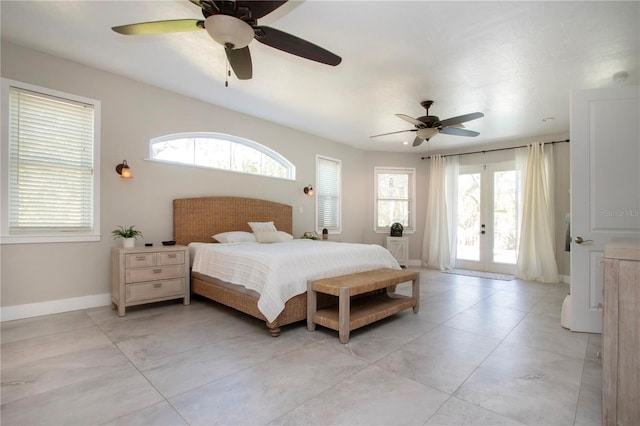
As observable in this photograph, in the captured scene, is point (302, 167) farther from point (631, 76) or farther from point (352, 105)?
point (631, 76)

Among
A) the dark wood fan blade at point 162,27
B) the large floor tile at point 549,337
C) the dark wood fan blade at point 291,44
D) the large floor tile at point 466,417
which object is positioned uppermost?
the dark wood fan blade at point 162,27

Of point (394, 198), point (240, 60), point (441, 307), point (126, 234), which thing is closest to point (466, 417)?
point (441, 307)

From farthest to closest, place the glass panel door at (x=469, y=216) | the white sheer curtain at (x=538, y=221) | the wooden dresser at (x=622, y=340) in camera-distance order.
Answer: the glass panel door at (x=469, y=216), the white sheer curtain at (x=538, y=221), the wooden dresser at (x=622, y=340)

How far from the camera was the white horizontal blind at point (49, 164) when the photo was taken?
10.7 feet

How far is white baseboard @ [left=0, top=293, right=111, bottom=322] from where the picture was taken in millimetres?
3208

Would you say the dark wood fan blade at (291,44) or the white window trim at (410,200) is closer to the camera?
the dark wood fan blade at (291,44)

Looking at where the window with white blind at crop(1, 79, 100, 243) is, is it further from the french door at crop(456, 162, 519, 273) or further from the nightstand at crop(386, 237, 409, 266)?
the french door at crop(456, 162, 519, 273)

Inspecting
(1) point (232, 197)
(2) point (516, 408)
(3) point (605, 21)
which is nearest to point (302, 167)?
(1) point (232, 197)

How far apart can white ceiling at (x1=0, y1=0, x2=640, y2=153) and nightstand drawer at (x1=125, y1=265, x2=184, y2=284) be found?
2347 millimetres

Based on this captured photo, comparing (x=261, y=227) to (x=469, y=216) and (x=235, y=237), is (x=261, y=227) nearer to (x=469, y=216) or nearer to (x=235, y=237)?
(x=235, y=237)

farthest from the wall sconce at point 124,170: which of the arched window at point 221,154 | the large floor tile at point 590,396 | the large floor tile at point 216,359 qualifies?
the large floor tile at point 590,396

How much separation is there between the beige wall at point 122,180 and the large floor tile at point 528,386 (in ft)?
13.2

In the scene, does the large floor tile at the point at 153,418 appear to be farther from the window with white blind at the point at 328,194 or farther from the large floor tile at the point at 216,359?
the window with white blind at the point at 328,194

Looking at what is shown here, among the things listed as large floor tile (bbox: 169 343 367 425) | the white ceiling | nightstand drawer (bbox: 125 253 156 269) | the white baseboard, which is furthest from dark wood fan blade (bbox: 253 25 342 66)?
the white baseboard
